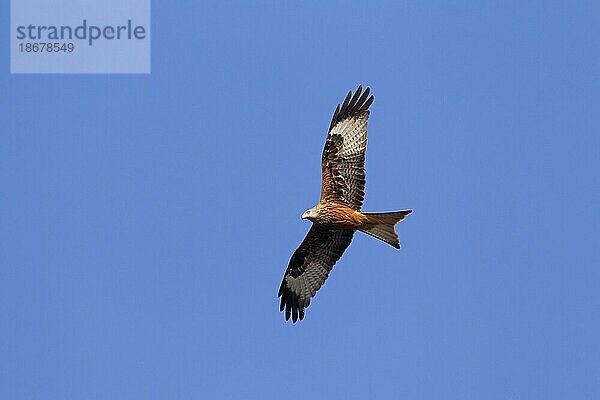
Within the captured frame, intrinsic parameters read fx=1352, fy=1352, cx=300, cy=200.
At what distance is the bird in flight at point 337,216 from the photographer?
1806cm

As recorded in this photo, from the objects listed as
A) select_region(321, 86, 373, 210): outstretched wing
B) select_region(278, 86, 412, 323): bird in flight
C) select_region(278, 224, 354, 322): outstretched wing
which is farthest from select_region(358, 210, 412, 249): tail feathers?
select_region(278, 224, 354, 322): outstretched wing

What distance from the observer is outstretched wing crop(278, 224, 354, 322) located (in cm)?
1905

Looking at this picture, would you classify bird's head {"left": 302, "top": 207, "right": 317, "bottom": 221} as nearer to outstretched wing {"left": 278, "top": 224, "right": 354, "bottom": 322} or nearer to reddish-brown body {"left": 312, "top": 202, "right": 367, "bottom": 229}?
reddish-brown body {"left": 312, "top": 202, "right": 367, "bottom": 229}

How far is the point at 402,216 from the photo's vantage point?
17.5 meters

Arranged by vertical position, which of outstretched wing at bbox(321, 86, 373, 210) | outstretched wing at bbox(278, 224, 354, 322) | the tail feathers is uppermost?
outstretched wing at bbox(321, 86, 373, 210)

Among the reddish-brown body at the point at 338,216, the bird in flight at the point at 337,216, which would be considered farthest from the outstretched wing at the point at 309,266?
the reddish-brown body at the point at 338,216

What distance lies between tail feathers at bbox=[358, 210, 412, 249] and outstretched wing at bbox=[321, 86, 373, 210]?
0.49 meters

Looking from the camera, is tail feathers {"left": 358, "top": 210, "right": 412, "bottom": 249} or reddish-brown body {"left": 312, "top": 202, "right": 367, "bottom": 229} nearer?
tail feathers {"left": 358, "top": 210, "right": 412, "bottom": 249}

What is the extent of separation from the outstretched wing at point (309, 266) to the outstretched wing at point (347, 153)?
704 mm

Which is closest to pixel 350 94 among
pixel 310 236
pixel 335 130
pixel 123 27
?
pixel 335 130

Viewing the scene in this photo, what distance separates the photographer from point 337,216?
1817 cm

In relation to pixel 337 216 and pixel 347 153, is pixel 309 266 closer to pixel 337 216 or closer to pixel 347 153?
pixel 337 216

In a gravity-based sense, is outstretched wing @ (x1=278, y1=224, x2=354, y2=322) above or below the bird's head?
below

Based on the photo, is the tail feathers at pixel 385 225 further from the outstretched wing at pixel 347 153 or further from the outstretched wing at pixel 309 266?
the outstretched wing at pixel 309 266
